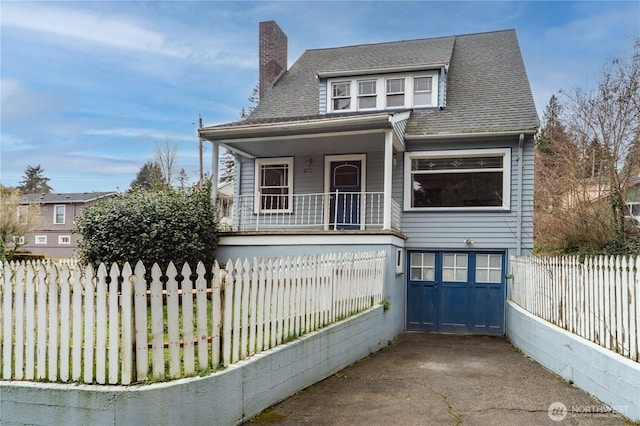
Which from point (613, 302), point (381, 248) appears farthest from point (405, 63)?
point (613, 302)

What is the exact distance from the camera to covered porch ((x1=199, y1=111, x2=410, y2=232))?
39.3 ft

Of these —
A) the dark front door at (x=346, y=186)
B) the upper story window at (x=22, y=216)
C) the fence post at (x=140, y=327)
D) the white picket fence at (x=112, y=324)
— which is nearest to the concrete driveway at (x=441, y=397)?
the white picket fence at (x=112, y=324)

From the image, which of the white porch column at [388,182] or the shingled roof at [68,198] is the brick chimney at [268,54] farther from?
the shingled roof at [68,198]

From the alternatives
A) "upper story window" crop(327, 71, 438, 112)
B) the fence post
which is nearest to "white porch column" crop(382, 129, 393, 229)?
"upper story window" crop(327, 71, 438, 112)

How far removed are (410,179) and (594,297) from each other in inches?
289

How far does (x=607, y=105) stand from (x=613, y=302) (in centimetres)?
1411

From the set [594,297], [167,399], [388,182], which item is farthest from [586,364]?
[388,182]

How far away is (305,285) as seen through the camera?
20.2 ft

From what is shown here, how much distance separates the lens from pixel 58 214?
39375 mm

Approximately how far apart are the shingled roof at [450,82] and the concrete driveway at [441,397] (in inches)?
260

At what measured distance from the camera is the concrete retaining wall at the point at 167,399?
382 cm

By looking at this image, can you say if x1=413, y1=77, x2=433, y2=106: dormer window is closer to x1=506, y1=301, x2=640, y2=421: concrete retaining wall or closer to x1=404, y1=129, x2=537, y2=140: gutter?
x1=404, y1=129, x2=537, y2=140: gutter

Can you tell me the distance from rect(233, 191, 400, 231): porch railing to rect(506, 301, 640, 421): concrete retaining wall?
5.29 metres

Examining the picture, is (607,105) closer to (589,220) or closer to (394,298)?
(589,220)
